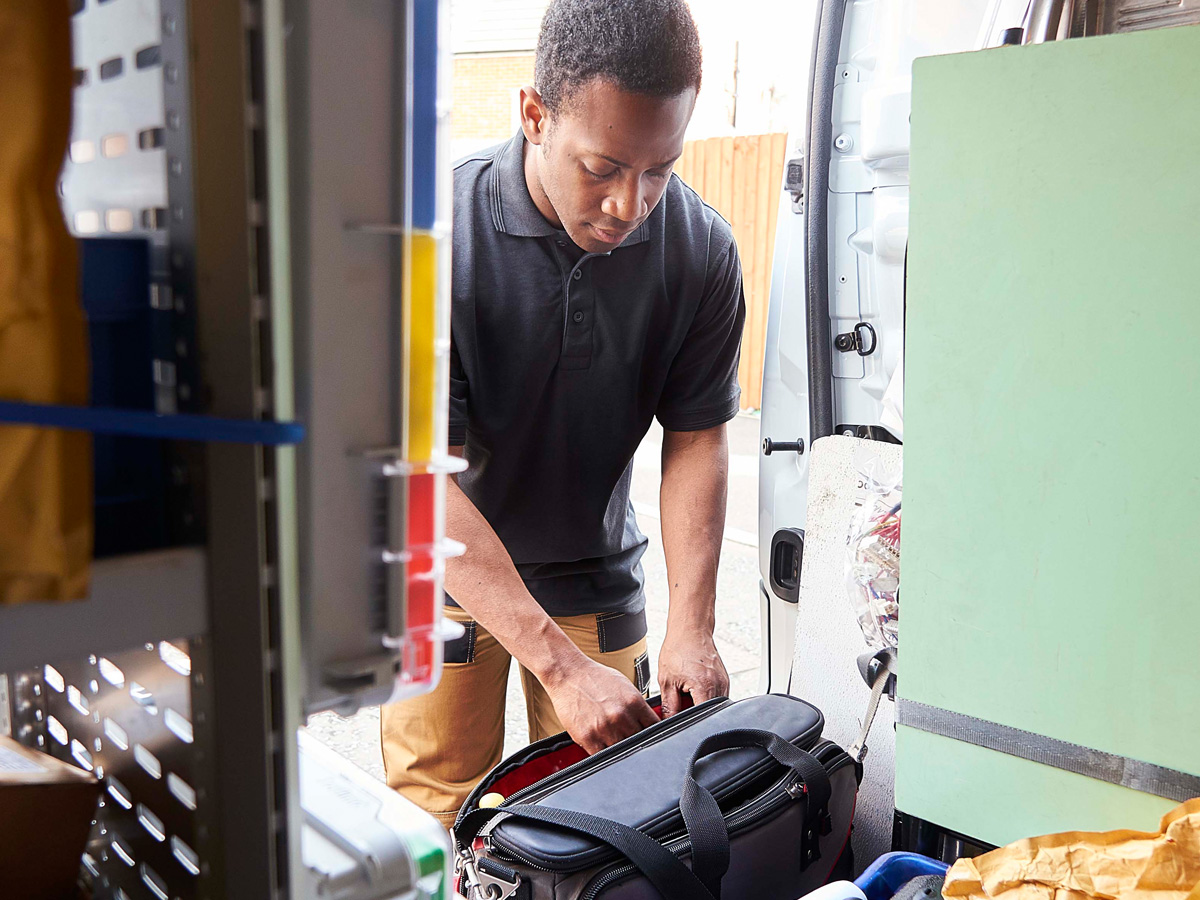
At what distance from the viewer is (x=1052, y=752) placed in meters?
1.27

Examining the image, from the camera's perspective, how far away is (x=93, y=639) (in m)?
0.54

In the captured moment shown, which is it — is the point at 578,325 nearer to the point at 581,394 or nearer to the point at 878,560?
the point at 581,394

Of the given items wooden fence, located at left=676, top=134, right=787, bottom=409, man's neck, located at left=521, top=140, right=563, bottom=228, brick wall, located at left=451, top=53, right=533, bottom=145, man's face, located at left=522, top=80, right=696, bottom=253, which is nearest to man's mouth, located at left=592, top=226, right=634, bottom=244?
man's face, located at left=522, top=80, right=696, bottom=253

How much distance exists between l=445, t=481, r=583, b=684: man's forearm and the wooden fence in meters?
6.23

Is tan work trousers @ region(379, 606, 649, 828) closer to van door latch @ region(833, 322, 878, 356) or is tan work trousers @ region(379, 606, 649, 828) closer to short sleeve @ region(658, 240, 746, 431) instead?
short sleeve @ region(658, 240, 746, 431)

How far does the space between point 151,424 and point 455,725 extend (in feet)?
5.29

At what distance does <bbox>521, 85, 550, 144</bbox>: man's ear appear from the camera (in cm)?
177

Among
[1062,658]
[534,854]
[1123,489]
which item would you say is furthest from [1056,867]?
[534,854]

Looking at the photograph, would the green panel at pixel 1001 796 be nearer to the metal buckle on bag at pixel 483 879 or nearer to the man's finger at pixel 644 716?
the man's finger at pixel 644 716

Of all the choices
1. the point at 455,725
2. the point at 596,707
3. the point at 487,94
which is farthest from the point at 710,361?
the point at 487,94

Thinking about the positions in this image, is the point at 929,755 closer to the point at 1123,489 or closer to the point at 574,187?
the point at 1123,489

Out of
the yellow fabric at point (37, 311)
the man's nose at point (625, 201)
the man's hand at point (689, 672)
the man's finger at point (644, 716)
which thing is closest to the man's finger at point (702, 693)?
the man's hand at point (689, 672)

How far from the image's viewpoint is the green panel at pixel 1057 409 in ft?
3.60

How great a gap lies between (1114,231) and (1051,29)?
790 mm
